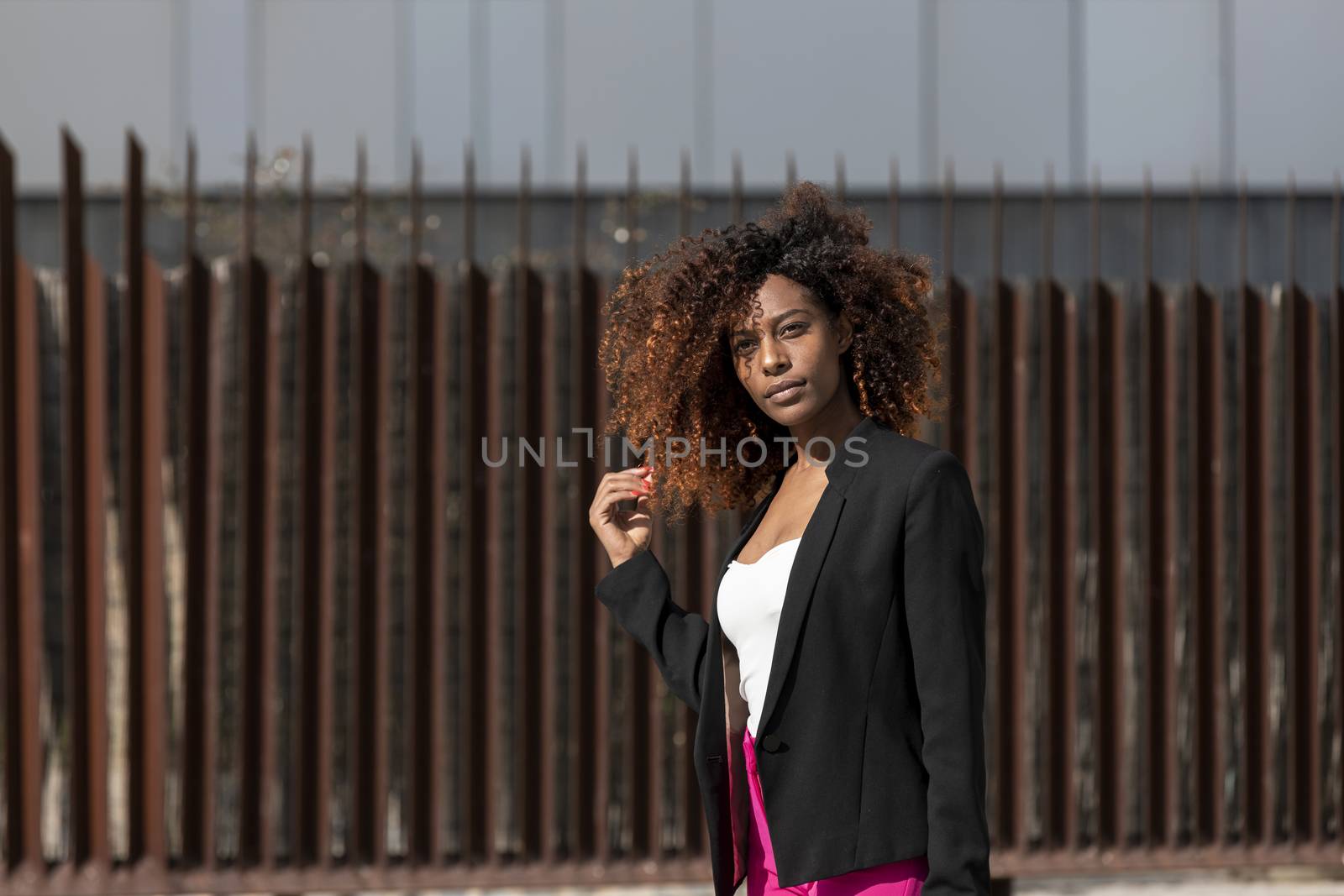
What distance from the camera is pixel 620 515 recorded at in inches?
87.7

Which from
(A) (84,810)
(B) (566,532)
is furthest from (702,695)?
(A) (84,810)

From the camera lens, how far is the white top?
6.18 feet

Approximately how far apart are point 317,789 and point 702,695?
256cm

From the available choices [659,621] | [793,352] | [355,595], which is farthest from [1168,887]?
[793,352]

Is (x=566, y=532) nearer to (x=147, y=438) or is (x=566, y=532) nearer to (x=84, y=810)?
(x=147, y=438)

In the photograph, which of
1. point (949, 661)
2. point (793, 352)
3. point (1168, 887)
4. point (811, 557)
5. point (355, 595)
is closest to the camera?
point (949, 661)

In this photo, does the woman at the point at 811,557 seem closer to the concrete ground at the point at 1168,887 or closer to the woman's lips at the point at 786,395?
the woman's lips at the point at 786,395

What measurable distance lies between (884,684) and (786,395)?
478 mm

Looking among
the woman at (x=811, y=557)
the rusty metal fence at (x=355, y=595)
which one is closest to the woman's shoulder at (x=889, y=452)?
the woman at (x=811, y=557)

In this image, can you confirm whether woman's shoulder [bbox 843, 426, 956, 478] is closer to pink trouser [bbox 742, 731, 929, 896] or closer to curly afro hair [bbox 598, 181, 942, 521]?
curly afro hair [bbox 598, 181, 942, 521]

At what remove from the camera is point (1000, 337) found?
14.1 feet

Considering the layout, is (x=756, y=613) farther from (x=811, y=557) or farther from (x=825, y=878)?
(x=825, y=878)

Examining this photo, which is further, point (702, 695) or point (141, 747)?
point (141, 747)

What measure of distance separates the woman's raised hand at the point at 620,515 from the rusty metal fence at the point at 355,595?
1.93 meters
